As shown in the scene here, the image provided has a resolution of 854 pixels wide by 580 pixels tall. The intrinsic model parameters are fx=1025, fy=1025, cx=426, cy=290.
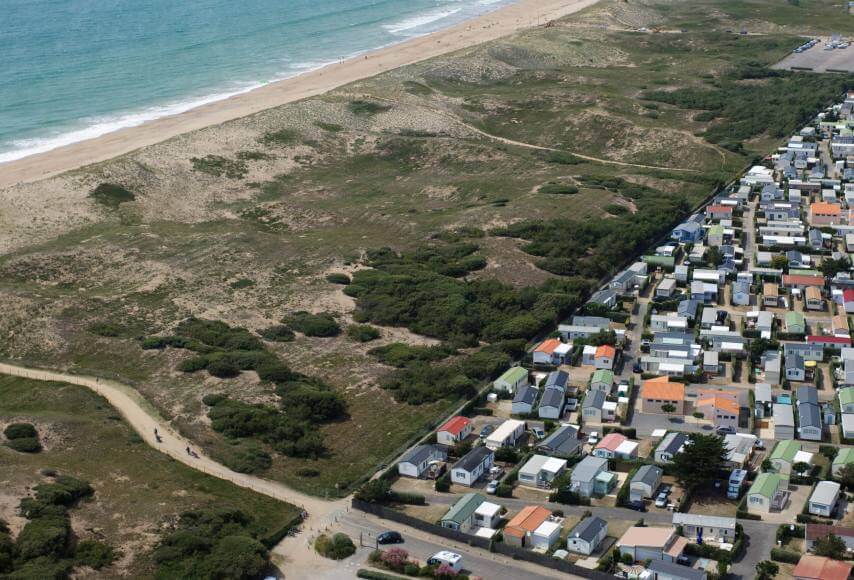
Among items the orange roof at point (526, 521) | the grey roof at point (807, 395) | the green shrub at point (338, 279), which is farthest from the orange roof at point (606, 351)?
the green shrub at point (338, 279)

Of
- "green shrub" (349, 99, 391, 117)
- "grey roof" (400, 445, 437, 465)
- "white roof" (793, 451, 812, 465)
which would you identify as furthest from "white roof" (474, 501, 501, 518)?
"green shrub" (349, 99, 391, 117)

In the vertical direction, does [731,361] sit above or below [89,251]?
below

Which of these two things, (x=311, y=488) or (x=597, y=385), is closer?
(x=311, y=488)

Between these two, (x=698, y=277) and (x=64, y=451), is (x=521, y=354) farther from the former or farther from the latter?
(x=64, y=451)

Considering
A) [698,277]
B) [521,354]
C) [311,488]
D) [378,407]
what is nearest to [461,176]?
[698,277]

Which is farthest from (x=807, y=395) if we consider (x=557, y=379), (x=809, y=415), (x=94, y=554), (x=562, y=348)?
(x=94, y=554)

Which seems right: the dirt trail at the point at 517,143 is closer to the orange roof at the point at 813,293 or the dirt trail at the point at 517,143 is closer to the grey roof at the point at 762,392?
the orange roof at the point at 813,293
